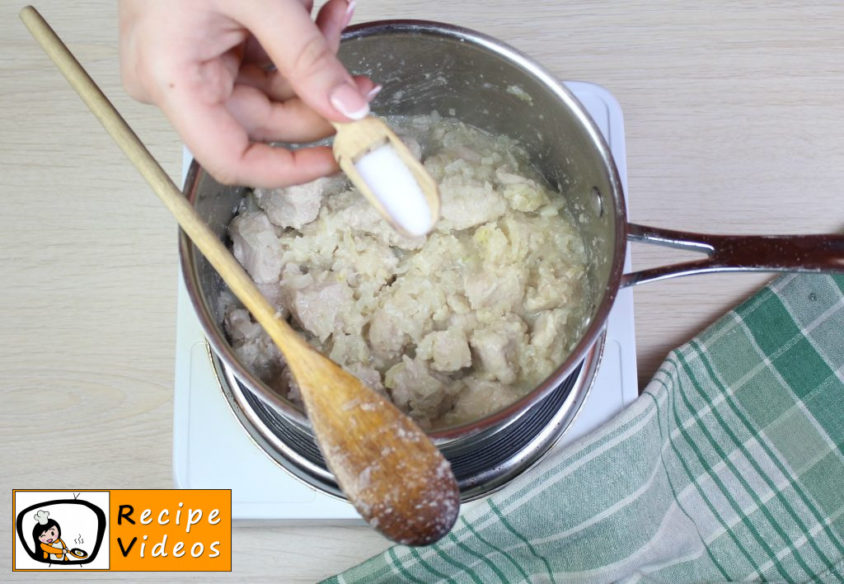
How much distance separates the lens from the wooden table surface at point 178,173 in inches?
34.7

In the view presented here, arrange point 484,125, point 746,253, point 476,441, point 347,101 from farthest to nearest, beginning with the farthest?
point 484,125
point 476,441
point 746,253
point 347,101

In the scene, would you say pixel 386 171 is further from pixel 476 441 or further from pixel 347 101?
pixel 476 441

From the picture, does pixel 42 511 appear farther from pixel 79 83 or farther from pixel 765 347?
pixel 765 347

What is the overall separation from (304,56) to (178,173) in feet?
1.50

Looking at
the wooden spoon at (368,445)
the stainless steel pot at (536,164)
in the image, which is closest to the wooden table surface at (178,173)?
the stainless steel pot at (536,164)

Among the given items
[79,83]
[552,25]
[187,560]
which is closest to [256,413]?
[187,560]

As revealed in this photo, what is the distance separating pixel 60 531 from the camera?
2.81 feet

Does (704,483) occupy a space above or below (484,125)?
below

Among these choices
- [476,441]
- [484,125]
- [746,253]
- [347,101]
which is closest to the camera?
[347,101]

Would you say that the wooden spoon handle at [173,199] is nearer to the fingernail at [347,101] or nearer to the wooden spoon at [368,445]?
the wooden spoon at [368,445]

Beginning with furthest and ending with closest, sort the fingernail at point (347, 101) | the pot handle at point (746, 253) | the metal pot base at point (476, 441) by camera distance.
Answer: the metal pot base at point (476, 441), the pot handle at point (746, 253), the fingernail at point (347, 101)

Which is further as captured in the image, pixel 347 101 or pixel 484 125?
pixel 484 125

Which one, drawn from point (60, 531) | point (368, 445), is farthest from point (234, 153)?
point (60, 531)

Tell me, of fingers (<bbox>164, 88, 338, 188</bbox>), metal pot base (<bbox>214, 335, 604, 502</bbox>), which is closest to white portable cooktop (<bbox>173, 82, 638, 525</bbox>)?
metal pot base (<bbox>214, 335, 604, 502</bbox>)
